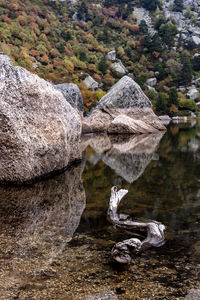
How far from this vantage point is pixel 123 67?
9669 centimetres

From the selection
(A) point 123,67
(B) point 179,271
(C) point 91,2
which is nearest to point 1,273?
(B) point 179,271

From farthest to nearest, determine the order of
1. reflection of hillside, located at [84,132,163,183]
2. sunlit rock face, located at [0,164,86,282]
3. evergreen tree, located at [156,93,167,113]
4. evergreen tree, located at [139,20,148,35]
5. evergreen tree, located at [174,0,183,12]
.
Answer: evergreen tree, located at [174,0,183,12]
evergreen tree, located at [139,20,148,35]
evergreen tree, located at [156,93,167,113]
reflection of hillside, located at [84,132,163,183]
sunlit rock face, located at [0,164,86,282]

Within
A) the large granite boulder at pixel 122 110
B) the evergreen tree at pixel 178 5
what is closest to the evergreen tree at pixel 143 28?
the evergreen tree at pixel 178 5

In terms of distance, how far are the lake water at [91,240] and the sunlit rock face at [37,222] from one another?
0.05ft

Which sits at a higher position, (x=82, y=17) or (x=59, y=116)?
(x=82, y=17)

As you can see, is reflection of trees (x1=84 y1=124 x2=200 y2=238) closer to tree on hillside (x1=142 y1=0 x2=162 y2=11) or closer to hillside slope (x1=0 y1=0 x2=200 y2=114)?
hillside slope (x1=0 y1=0 x2=200 y2=114)

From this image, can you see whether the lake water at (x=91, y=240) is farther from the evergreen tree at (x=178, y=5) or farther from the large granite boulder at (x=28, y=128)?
the evergreen tree at (x=178, y=5)

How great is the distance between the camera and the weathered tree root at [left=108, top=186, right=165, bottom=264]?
4.96 meters

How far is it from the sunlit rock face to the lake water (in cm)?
2

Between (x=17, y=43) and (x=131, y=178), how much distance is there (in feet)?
254

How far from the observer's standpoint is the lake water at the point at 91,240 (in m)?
4.27

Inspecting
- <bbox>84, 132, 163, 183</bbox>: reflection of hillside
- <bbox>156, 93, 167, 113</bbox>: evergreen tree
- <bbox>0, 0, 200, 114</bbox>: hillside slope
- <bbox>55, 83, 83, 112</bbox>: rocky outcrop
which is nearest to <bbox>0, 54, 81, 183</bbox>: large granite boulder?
<bbox>84, 132, 163, 183</bbox>: reflection of hillside

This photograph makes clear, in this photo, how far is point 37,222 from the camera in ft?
22.7

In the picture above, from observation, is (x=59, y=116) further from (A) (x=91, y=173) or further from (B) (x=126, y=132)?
(B) (x=126, y=132)
